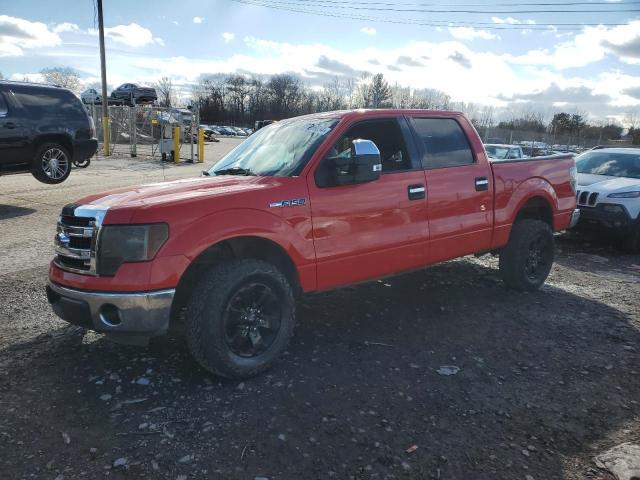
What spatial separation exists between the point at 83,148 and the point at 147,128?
64.2ft

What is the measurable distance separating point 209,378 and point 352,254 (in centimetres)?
142

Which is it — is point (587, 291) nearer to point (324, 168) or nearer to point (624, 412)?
point (624, 412)

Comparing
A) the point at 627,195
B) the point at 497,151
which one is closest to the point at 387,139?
the point at 627,195

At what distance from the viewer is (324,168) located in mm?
3797

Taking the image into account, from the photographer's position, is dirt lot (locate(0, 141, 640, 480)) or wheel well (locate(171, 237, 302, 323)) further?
wheel well (locate(171, 237, 302, 323))

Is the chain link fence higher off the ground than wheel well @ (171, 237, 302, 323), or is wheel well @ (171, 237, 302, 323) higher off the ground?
the chain link fence

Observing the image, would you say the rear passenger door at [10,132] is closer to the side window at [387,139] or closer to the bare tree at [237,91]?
the side window at [387,139]

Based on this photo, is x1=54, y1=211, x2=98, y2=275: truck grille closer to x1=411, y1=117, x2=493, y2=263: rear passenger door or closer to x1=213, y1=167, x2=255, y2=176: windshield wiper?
x1=213, y1=167, x2=255, y2=176: windshield wiper

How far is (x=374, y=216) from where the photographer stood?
4039 millimetres

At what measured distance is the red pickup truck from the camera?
3.13 meters

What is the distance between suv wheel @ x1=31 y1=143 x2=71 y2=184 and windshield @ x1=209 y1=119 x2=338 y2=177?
294 inches

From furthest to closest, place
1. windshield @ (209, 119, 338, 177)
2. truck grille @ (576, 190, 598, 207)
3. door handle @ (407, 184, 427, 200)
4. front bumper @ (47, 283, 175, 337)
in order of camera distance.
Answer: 1. truck grille @ (576, 190, 598, 207)
2. door handle @ (407, 184, 427, 200)
3. windshield @ (209, 119, 338, 177)
4. front bumper @ (47, 283, 175, 337)

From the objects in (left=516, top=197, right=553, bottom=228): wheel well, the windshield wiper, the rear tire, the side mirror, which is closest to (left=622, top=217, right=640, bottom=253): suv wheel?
(left=516, top=197, right=553, bottom=228): wheel well

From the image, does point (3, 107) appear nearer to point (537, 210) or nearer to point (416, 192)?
point (416, 192)
